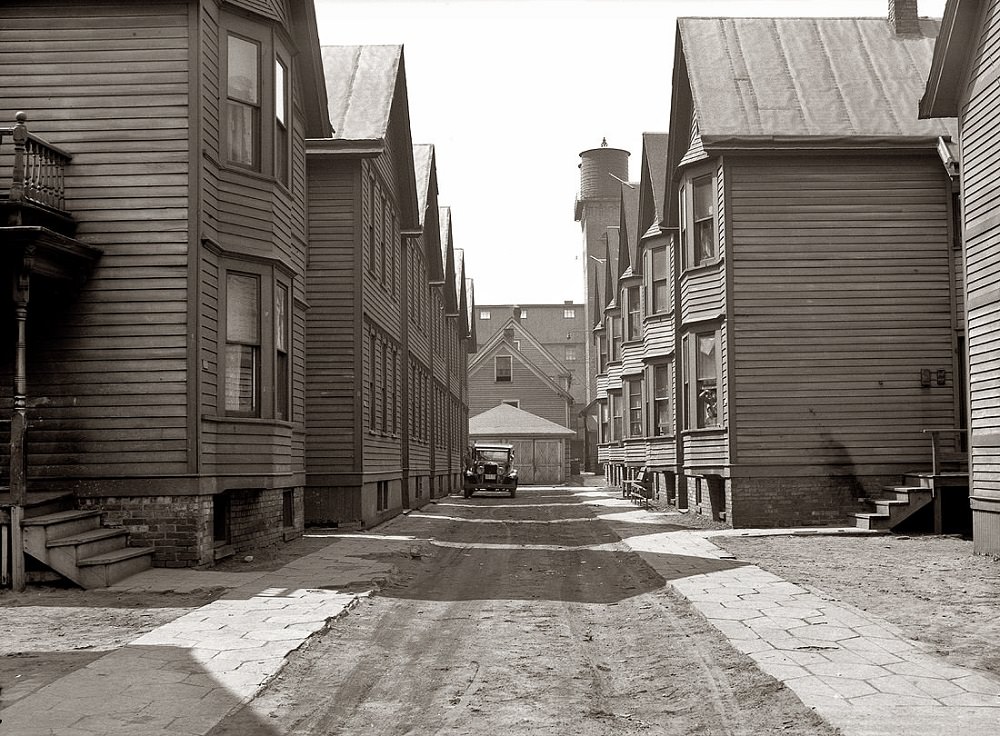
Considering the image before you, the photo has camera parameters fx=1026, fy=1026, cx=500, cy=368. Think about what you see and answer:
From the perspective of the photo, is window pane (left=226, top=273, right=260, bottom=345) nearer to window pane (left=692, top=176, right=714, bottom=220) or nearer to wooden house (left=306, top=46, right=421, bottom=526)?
wooden house (left=306, top=46, right=421, bottom=526)

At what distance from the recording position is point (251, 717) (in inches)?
244

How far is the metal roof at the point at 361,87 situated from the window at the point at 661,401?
38.2 feet

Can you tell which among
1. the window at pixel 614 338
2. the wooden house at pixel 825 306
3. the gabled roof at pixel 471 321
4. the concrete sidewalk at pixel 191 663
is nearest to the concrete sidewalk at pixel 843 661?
the concrete sidewalk at pixel 191 663

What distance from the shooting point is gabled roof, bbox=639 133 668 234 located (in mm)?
29362

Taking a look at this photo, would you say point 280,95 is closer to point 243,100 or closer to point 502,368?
point 243,100

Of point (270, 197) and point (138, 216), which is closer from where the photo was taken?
point (138, 216)

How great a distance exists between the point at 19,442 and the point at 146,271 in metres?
2.77

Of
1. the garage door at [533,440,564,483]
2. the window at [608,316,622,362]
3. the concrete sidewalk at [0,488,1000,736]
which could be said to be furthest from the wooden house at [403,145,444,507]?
the garage door at [533,440,564,483]

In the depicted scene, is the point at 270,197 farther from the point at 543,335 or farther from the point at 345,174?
the point at 543,335

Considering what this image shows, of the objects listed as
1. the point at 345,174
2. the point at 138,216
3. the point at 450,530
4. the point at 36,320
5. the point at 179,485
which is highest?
the point at 345,174

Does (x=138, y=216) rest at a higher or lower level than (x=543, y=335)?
lower

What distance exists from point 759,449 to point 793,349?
6.82 ft

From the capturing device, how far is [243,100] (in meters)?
14.4

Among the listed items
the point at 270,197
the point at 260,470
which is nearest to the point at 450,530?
the point at 260,470
